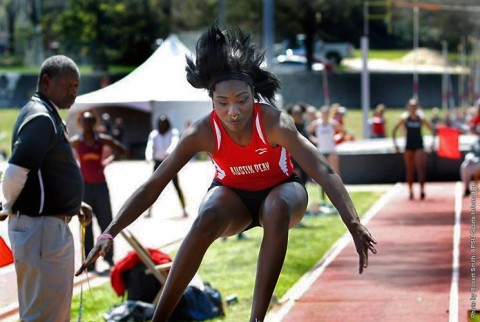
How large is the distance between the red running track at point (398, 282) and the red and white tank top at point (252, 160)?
4.75 feet

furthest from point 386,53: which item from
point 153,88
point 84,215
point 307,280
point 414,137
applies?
point 84,215

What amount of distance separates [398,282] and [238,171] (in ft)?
19.5

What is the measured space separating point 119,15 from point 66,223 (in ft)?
172

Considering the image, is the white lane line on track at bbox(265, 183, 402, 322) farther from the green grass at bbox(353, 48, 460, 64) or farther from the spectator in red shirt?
the green grass at bbox(353, 48, 460, 64)

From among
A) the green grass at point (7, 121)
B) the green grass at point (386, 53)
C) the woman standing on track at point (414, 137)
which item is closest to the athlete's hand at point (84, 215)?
the woman standing on track at point (414, 137)

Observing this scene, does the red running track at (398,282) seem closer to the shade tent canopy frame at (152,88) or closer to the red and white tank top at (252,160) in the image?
the red and white tank top at (252,160)

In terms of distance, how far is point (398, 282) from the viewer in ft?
39.4

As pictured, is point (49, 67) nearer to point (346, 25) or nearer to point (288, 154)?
point (288, 154)

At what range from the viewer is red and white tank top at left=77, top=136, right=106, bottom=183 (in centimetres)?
1379

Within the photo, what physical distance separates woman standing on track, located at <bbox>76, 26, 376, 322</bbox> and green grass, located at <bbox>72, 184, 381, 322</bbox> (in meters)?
3.43

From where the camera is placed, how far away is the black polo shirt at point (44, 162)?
21.7 ft

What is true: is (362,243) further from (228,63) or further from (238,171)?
(228,63)

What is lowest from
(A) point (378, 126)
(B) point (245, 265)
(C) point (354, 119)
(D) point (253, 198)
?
(C) point (354, 119)

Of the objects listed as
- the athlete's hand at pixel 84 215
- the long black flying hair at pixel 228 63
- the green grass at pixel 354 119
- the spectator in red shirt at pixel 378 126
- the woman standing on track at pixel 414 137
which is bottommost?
the green grass at pixel 354 119
